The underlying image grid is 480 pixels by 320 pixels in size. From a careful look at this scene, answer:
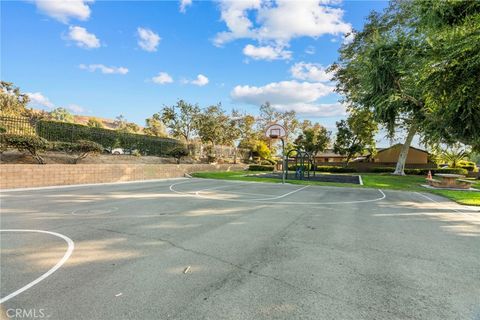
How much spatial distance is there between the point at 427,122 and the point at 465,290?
1330cm

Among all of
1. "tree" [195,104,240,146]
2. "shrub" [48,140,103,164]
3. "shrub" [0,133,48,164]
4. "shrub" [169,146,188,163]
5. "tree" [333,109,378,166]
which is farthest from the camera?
"tree" [333,109,378,166]

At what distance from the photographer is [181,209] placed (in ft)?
21.1

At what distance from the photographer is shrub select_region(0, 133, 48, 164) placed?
34.2 ft

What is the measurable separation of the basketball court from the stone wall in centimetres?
589

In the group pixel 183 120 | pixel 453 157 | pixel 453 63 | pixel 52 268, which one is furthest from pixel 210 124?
pixel 453 157

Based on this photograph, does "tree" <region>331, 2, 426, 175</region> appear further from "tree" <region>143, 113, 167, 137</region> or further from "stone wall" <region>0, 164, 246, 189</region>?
"tree" <region>143, 113, 167, 137</region>

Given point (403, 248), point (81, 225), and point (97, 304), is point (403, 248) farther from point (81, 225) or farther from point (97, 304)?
point (81, 225)

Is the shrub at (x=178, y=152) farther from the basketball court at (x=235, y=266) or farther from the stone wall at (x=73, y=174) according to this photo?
the basketball court at (x=235, y=266)

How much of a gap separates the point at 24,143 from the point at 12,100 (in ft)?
57.6

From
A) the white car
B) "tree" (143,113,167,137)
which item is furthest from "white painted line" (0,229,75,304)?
"tree" (143,113,167,137)

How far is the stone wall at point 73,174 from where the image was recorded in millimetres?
10109

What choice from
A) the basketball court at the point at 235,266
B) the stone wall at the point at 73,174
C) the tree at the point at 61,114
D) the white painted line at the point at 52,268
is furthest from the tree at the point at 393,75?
the tree at the point at 61,114

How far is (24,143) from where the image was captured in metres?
10.7

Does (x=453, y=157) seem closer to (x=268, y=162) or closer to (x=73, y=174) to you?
(x=268, y=162)
